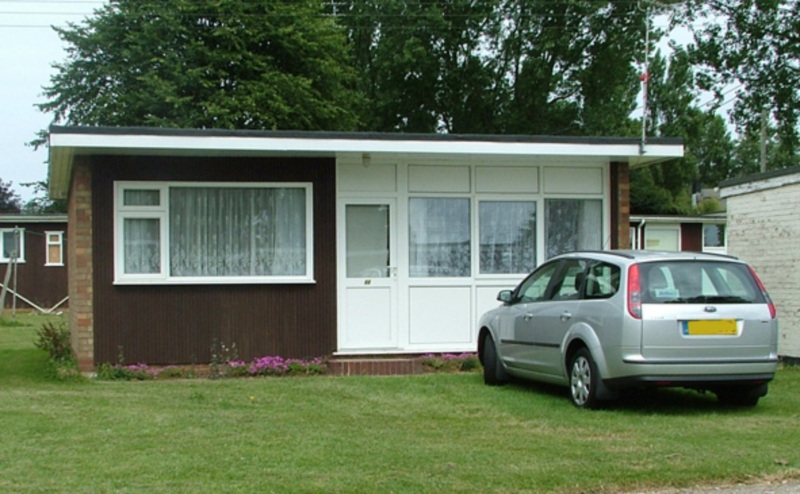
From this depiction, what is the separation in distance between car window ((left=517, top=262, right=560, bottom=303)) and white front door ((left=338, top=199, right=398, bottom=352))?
9.14 ft

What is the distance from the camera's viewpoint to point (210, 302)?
1237 cm

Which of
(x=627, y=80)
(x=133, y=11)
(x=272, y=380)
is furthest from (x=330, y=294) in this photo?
(x=627, y=80)

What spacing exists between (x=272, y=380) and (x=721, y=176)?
6420 cm

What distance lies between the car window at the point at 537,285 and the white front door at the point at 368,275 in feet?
9.14

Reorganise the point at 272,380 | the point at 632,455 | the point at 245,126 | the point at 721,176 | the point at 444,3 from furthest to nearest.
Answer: the point at 721,176
the point at 444,3
the point at 245,126
the point at 272,380
the point at 632,455

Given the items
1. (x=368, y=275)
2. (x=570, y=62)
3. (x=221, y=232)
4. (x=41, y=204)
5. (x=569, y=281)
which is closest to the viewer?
(x=569, y=281)

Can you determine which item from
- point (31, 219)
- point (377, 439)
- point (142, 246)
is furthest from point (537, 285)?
point (31, 219)

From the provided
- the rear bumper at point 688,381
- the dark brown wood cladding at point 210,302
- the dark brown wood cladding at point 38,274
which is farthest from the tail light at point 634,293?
the dark brown wood cladding at point 38,274

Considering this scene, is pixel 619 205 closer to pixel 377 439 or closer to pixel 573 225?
pixel 573 225

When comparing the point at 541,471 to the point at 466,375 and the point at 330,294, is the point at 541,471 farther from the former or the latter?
the point at 330,294

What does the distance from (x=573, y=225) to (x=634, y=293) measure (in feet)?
17.0

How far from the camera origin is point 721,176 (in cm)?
7000

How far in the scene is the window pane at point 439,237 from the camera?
43.0 ft

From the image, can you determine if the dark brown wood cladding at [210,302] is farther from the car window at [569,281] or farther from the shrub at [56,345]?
the car window at [569,281]
